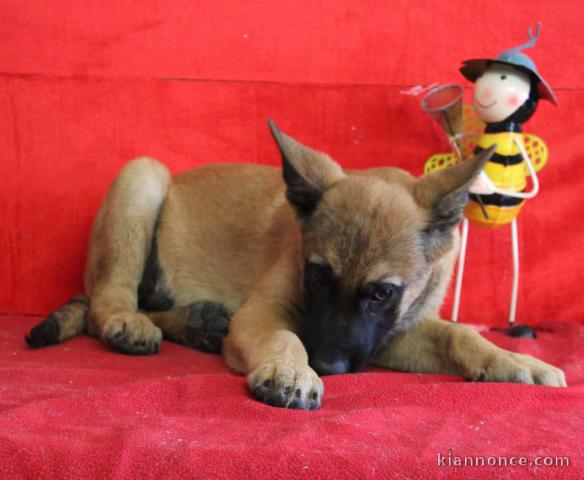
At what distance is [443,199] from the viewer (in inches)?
115

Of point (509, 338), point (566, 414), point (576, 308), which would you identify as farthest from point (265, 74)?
point (566, 414)

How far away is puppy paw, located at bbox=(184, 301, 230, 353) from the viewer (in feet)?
11.5

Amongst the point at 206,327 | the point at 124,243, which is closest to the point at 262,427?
the point at 206,327

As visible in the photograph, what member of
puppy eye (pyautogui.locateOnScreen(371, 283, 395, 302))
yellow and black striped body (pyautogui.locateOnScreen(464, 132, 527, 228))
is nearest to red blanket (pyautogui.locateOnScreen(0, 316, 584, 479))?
puppy eye (pyautogui.locateOnScreen(371, 283, 395, 302))

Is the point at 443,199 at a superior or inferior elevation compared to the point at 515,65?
inferior

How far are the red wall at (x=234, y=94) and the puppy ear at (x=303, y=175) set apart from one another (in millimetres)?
1398

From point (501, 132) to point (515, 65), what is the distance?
14.6 inches

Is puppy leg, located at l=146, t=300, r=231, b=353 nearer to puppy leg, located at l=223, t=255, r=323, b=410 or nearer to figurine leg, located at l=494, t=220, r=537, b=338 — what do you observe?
puppy leg, located at l=223, t=255, r=323, b=410

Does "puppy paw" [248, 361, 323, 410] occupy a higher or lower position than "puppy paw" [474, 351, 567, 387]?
higher

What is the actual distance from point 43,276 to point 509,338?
2.81 meters

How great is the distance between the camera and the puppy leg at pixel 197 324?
353 centimetres

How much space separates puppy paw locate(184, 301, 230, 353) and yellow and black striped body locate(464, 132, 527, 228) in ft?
5.11

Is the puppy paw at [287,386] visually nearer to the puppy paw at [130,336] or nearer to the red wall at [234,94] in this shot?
the puppy paw at [130,336]

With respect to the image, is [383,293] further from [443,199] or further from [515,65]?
[515,65]
